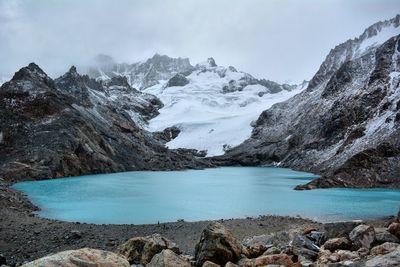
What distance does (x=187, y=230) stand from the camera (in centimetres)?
2811

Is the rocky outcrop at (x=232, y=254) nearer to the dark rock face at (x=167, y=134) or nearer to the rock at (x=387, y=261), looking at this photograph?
the rock at (x=387, y=261)

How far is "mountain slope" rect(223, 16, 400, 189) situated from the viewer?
62812 mm

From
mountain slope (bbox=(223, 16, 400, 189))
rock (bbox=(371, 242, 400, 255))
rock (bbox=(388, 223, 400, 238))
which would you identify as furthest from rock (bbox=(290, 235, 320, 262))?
mountain slope (bbox=(223, 16, 400, 189))

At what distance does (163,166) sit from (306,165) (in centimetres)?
3221

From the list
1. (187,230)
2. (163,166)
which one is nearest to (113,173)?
(163,166)

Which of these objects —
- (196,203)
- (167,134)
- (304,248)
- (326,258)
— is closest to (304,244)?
(304,248)

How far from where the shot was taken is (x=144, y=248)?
17.1 m

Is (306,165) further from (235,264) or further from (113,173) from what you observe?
(235,264)

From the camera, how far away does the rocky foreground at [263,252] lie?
40.4 feet

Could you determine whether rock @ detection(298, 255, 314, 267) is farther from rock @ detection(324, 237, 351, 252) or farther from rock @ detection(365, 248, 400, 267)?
rock @ detection(365, 248, 400, 267)

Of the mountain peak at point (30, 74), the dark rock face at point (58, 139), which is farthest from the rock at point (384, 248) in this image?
the mountain peak at point (30, 74)

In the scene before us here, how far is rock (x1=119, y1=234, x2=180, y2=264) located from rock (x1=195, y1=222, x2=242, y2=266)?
5.10 feet

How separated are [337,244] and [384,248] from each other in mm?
2102

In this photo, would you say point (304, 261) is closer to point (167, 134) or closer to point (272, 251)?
point (272, 251)
